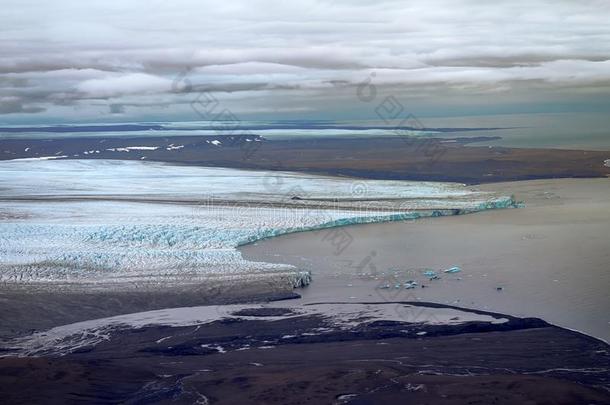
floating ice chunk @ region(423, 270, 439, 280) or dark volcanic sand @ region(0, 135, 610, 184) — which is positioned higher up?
dark volcanic sand @ region(0, 135, 610, 184)

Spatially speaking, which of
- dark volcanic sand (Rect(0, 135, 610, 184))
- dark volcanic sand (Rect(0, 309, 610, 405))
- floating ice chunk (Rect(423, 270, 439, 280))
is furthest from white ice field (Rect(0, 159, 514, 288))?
dark volcanic sand (Rect(0, 135, 610, 184))

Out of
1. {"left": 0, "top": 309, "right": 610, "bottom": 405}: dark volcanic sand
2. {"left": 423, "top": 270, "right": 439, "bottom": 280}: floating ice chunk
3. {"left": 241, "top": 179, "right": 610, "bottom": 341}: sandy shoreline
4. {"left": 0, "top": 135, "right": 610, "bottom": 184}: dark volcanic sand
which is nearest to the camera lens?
{"left": 0, "top": 309, "right": 610, "bottom": 405}: dark volcanic sand

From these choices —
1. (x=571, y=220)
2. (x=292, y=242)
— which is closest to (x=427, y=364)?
(x=292, y=242)

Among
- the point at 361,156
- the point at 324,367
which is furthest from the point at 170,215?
the point at 361,156

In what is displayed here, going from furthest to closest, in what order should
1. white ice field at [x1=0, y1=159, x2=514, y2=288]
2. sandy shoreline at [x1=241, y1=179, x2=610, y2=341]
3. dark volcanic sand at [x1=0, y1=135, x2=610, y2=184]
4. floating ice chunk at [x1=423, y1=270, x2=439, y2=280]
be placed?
dark volcanic sand at [x1=0, y1=135, x2=610, y2=184], white ice field at [x1=0, y1=159, x2=514, y2=288], floating ice chunk at [x1=423, y1=270, x2=439, y2=280], sandy shoreline at [x1=241, y1=179, x2=610, y2=341]

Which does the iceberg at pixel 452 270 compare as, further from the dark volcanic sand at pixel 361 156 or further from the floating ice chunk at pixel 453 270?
the dark volcanic sand at pixel 361 156

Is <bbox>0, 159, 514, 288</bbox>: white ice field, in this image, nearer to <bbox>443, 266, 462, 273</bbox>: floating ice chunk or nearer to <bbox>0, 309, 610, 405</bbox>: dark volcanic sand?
<bbox>443, 266, 462, 273</bbox>: floating ice chunk
